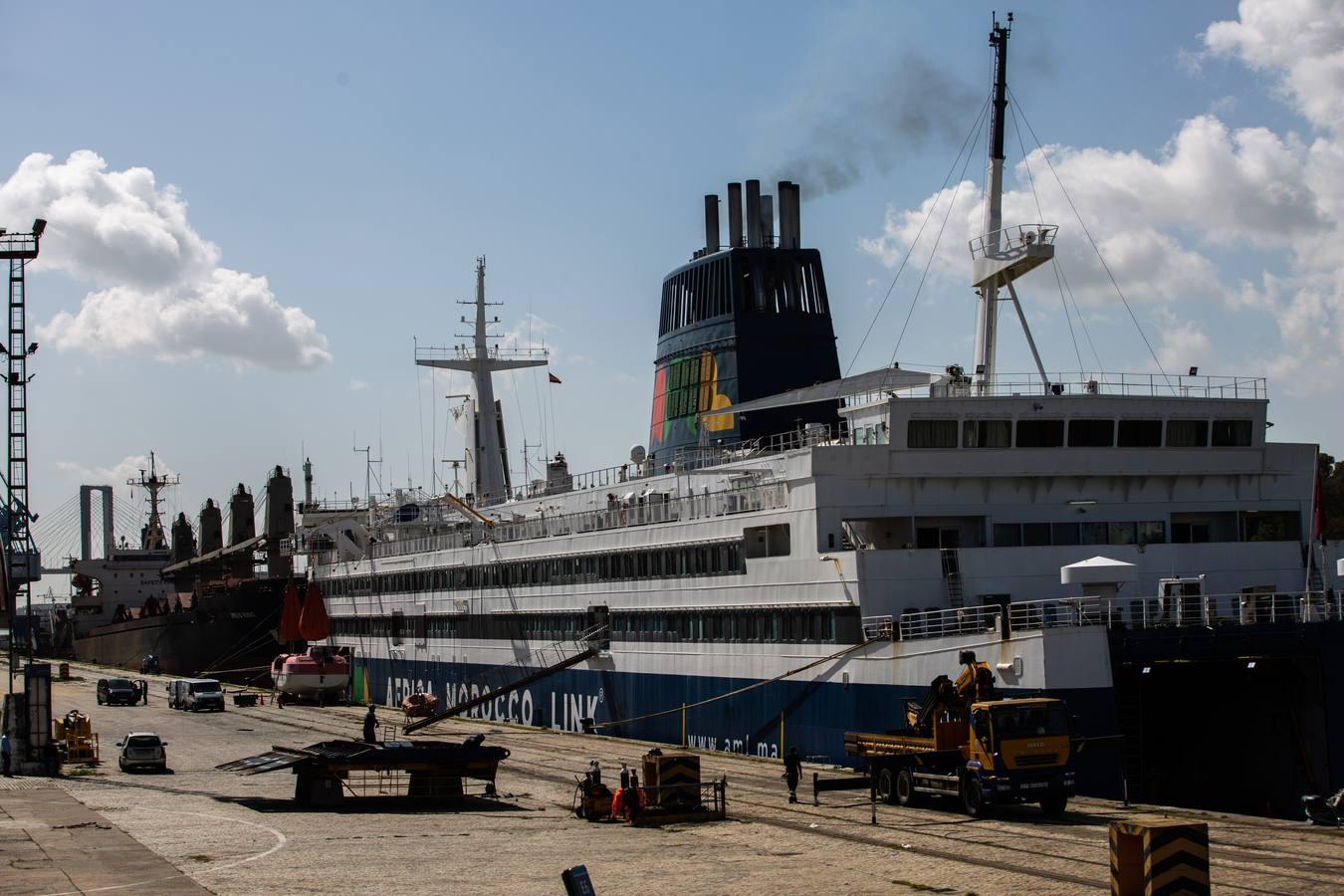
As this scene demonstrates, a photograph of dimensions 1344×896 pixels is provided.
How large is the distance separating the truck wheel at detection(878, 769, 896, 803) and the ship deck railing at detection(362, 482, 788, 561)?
10.3 meters

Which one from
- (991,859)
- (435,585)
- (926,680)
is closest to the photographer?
(991,859)

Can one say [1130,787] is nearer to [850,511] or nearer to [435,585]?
[850,511]

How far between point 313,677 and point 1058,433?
1674 inches

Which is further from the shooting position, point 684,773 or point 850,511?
point 850,511

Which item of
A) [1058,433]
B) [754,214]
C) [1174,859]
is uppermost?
[754,214]

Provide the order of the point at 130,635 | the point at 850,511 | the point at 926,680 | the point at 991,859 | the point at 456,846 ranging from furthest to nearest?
the point at 130,635 → the point at 850,511 → the point at 926,680 → the point at 456,846 → the point at 991,859

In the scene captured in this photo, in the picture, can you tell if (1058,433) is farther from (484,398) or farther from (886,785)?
(484,398)

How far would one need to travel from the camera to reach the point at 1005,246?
39438 mm

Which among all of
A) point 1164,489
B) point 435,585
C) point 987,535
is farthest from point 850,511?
point 435,585

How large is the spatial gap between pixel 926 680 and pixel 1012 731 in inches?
221

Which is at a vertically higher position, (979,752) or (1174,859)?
(979,752)

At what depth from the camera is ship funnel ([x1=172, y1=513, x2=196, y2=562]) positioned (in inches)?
5202

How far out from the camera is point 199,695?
64.2 m

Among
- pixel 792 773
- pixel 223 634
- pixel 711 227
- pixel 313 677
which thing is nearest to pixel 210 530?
pixel 223 634
